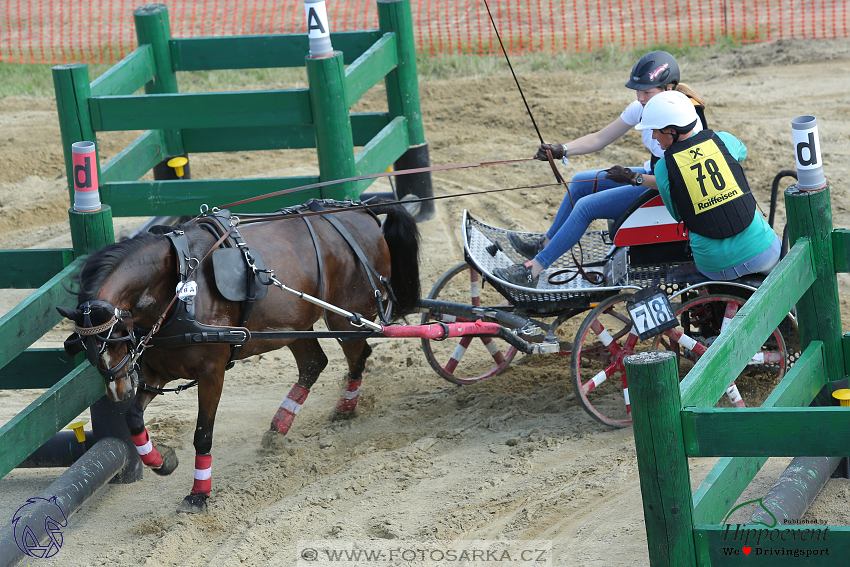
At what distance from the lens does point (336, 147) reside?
5.77 metres

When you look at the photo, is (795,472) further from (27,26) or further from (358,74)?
(27,26)

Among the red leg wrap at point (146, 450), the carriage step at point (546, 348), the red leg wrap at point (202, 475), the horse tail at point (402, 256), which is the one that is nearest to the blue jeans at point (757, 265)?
the carriage step at point (546, 348)

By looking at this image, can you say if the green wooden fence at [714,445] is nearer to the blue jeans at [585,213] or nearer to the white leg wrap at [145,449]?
the blue jeans at [585,213]

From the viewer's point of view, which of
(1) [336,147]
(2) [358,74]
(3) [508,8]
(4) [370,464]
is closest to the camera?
(4) [370,464]

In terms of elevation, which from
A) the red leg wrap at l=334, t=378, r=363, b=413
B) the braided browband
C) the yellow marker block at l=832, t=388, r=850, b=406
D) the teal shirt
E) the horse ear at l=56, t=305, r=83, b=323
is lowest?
the red leg wrap at l=334, t=378, r=363, b=413

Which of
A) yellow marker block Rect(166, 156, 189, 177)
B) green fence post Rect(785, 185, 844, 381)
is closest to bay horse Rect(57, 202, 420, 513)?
green fence post Rect(785, 185, 844, 381)


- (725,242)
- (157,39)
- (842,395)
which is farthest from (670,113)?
(157,39)

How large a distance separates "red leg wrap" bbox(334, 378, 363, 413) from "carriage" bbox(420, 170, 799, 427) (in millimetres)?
519

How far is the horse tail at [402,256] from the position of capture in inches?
210

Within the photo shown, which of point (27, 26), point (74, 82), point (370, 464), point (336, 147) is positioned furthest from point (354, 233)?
point (27, 26)

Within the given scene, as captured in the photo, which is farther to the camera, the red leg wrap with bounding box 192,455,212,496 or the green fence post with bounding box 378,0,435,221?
the green fence post with bounding box 378,0,435,221

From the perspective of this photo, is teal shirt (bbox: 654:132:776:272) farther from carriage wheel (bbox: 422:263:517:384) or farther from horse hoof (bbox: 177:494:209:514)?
horse hoof (bbox: 177:494:209:514)

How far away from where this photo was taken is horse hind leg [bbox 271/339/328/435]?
514 cm

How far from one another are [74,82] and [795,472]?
5.00m
